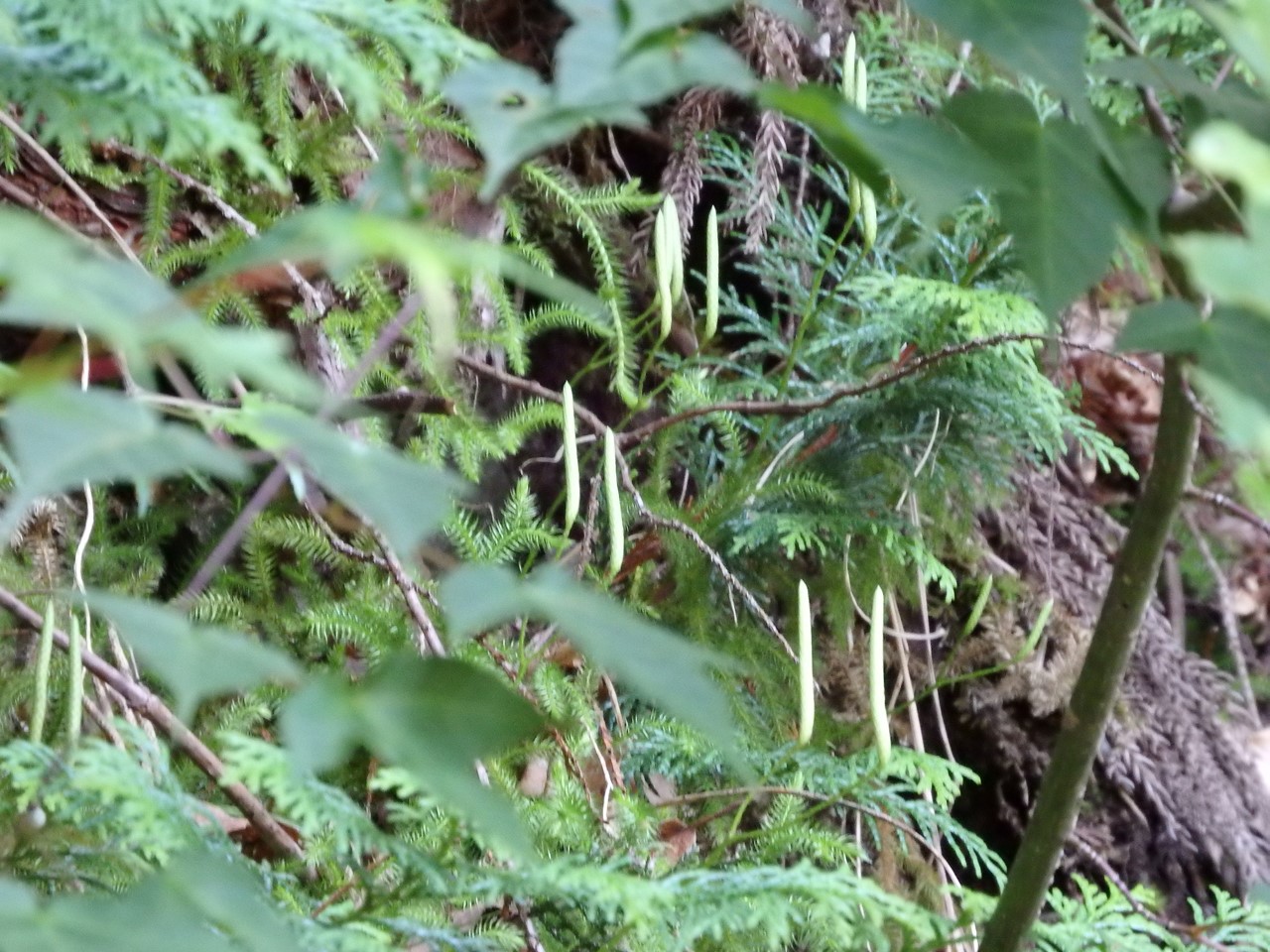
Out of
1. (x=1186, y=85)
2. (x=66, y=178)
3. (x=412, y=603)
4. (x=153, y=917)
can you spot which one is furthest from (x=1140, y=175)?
(x=66, y=178)

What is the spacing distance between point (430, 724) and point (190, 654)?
7cm

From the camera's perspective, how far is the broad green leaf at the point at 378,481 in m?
0.27

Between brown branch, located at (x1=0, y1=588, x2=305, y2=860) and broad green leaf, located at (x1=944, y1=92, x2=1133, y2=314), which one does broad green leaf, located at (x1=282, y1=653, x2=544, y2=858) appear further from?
brown branch, located at (x1=0, y1=588, x2=305, y2=860)

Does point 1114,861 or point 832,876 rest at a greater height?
point 832,876

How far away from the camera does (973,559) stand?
1.41m

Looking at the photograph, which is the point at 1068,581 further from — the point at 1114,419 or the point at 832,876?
the point at 832,876

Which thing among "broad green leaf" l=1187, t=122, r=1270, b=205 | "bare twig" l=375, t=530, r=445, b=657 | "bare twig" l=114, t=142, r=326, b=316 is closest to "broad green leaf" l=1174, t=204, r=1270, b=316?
"broad green leaf" l=1187, t=122, r=1270, b=205

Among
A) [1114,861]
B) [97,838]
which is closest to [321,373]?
[97,838]

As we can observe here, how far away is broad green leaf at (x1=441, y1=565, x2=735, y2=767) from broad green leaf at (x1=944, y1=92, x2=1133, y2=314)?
7.7 inches

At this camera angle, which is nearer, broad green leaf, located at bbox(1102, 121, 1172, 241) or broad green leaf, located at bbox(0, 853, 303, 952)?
broad green leaf, located at bbox(0, 853, 303, 952)

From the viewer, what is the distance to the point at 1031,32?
392 millimetres

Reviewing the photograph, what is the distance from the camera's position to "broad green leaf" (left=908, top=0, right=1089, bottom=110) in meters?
0.39

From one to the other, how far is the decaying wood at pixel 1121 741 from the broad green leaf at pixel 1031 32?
108cm

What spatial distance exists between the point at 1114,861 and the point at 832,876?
103 centimetres
